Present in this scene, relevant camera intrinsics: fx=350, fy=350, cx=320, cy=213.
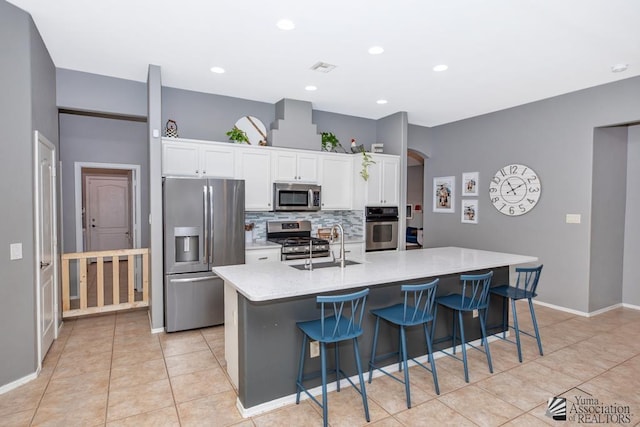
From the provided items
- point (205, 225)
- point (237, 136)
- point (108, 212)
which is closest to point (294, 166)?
point (237, 136)

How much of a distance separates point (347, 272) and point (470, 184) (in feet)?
13.1

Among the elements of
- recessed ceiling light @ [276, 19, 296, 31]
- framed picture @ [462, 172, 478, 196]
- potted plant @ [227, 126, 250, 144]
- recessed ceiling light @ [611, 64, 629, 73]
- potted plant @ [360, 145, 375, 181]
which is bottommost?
framed picture @ [462, 172, 478, 196]

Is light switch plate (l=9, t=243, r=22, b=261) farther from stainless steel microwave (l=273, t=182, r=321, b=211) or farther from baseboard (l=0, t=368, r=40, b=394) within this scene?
stainless steel microwave (l=273, t=182, r=321, b=211)

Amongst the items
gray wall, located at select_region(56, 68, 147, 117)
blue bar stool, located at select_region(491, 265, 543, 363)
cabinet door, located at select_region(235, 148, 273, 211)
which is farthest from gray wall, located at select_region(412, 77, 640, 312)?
gray wall, located at select_region(56, 68, 147, 117)

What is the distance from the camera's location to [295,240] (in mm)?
4961

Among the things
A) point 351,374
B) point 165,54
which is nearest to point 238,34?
point 165,54

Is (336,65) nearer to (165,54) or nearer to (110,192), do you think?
(165,54)

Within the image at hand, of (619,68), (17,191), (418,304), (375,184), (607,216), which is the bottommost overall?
(418,304)

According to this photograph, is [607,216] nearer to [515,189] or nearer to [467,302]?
[515,189]

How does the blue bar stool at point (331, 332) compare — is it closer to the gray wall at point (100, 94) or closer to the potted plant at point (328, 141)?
the potted plant at point (328, 141)

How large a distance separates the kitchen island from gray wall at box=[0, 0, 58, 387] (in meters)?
1.62

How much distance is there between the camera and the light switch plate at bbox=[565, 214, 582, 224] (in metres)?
4.58

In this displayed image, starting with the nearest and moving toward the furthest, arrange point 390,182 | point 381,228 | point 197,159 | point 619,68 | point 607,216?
point 619,68, point 197,159, point 607,216, point 381,228, point 390,182

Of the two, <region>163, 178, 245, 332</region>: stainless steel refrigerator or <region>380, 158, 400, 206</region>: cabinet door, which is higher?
<region>380, 158, 400, 206</region>: cabinet door
